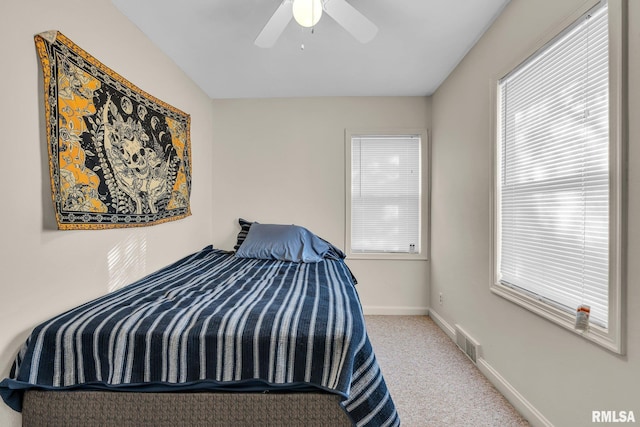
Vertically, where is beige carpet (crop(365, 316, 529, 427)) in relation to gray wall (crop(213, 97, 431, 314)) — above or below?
below

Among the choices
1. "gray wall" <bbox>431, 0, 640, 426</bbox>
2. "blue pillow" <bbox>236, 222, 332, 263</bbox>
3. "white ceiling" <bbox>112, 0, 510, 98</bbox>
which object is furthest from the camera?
"blue pillow" <bbox>236, 222, 332, 263</bbox>

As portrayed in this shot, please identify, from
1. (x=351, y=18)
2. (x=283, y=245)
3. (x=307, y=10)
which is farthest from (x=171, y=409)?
(x=351, y=18)

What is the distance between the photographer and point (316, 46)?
2.44 metres

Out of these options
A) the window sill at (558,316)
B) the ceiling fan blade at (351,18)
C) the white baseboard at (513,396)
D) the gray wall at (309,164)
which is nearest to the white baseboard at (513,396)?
→ the white baseboard at (513,396)

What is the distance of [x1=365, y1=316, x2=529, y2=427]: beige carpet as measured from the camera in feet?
5.87

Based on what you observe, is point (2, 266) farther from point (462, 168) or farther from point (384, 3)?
point (462, 168)

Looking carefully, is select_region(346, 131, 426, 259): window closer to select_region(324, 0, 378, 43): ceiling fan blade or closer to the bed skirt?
select_region(324, 0, 378, 43): ceiling fan blade

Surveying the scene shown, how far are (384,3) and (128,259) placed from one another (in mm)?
2328

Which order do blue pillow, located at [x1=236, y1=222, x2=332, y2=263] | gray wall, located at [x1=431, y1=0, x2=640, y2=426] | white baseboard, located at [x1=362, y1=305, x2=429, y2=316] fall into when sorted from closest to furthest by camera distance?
gray wall, located at [x1=431, y1=0, x2=640, y2=426], blue pillow, located at [x1=236, y1=222, x2=332, y2=263], white baseboard, located at [x1=362, y1=305, x2=429, y2=316]

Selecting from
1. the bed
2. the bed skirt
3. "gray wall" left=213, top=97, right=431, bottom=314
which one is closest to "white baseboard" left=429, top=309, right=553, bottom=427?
the bed

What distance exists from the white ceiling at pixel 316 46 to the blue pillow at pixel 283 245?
4.87ft

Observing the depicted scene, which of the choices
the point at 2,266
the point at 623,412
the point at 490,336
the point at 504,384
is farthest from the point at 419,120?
the point at 2,266

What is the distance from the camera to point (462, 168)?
267 cm

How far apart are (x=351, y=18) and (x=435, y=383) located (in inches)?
93.5
